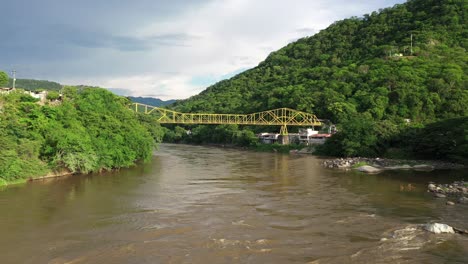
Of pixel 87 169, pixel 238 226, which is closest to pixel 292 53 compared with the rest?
pixel 87 169

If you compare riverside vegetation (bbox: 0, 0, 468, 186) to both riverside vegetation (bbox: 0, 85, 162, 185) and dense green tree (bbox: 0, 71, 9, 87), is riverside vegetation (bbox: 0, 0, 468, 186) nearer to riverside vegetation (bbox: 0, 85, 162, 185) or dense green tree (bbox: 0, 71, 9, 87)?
riverside vegetation (bbox: 0, 85, 162, 185)

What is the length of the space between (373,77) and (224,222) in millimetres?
60692

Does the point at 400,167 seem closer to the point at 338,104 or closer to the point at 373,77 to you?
the point at 338,104

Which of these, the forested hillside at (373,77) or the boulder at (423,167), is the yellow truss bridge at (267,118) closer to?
the forested hillside at (373,77)

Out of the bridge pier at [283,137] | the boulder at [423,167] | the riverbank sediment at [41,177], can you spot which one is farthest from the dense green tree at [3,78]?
the bridge pier at [283,137]

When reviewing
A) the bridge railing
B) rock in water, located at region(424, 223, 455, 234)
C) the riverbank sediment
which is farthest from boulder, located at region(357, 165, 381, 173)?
the bridge railing

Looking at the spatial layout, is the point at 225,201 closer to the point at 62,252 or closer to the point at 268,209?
the point at 268,209

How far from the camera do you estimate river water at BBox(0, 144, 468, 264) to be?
10406mm

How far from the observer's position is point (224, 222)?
13.8 metres

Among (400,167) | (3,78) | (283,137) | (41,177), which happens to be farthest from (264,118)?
(41,177)

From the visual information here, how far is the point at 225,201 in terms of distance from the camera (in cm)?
1758

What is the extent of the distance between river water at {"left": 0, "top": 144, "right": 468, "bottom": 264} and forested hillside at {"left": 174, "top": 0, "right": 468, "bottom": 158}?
2203 centimetres

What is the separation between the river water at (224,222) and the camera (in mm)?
10406

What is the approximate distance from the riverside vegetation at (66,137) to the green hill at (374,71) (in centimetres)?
4035
